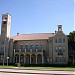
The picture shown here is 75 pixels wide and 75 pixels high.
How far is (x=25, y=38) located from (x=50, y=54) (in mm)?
10720

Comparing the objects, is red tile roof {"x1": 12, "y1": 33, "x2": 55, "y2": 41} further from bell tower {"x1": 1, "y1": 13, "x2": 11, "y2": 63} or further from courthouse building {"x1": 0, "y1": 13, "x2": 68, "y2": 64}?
bell tower {"x1": 1, "y1": 13, "x2": 11, "y2": 63}

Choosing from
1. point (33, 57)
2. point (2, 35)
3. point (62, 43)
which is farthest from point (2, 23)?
point (62, 43)

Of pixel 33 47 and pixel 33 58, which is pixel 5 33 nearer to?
pixel 33 47

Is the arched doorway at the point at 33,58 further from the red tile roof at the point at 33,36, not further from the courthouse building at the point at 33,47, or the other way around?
the red tile roof at the point at 33,36

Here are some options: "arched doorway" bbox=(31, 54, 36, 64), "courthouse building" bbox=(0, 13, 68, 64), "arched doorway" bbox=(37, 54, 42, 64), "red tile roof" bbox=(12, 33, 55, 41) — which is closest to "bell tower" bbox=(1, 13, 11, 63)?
"courthouse building" bbox=(0, 13, 68, 64)

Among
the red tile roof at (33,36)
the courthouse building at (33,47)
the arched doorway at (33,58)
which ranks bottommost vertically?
the arched doorway at (33,58)

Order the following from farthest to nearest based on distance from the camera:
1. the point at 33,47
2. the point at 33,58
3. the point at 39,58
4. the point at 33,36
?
the point at 33,36 < the point at 33,47 < the point at 33,58 < the point at 39,58

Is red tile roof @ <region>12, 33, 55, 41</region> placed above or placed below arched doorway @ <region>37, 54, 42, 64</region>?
above

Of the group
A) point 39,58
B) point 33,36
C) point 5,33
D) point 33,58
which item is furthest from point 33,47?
point 5,33

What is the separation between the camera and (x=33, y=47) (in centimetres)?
6738

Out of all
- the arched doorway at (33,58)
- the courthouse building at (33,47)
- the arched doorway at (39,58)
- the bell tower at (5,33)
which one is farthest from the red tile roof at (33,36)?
the arched doorway at (33,58)

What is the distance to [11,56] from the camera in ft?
223

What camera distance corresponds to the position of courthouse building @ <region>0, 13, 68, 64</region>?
6353cm

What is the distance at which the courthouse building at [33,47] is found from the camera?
63.5 m
